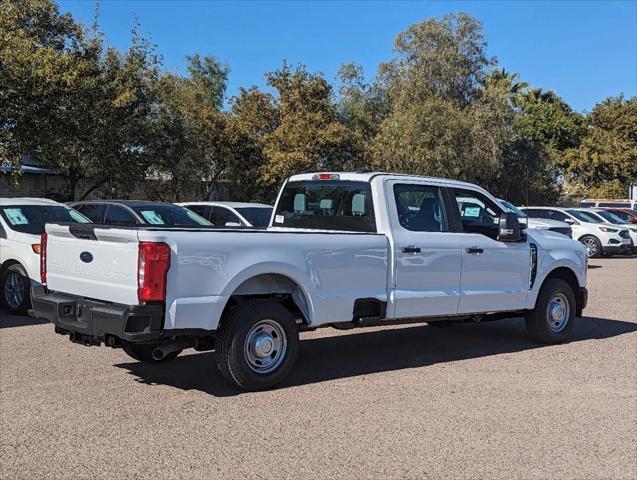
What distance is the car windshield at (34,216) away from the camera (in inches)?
418

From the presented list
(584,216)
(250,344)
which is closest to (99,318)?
(250,344)

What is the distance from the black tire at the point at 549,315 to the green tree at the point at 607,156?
4272 cm

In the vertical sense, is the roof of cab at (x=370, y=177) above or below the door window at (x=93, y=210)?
above

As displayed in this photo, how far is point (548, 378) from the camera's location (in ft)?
23.1

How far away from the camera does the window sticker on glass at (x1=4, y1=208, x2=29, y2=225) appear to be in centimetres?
1070

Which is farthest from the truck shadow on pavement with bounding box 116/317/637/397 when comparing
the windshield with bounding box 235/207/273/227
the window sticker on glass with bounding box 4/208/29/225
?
the windshield with bounding box 235/207/273/227

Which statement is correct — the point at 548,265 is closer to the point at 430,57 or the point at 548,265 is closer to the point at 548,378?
the point at 548,378

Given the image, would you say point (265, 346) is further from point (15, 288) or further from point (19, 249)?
point (15, 288)

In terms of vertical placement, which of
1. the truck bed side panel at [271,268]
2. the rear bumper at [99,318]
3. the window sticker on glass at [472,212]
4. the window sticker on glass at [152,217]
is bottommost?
the rear bumper at [99,318]

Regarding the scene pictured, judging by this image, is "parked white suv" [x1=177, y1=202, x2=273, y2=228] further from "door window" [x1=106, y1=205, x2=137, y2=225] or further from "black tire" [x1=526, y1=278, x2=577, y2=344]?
"black tire" [x1=526, y1=278, x2=577, y2=344]

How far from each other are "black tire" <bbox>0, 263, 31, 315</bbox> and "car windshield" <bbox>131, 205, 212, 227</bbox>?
2943 millimetres

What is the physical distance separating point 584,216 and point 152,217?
16.7 m

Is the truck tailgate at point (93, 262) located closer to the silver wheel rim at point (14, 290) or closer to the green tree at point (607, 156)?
the silver wheel rim at point (14, 290)

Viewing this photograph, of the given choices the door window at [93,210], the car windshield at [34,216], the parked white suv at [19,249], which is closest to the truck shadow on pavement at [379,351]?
the parked white suv at [19,249]
